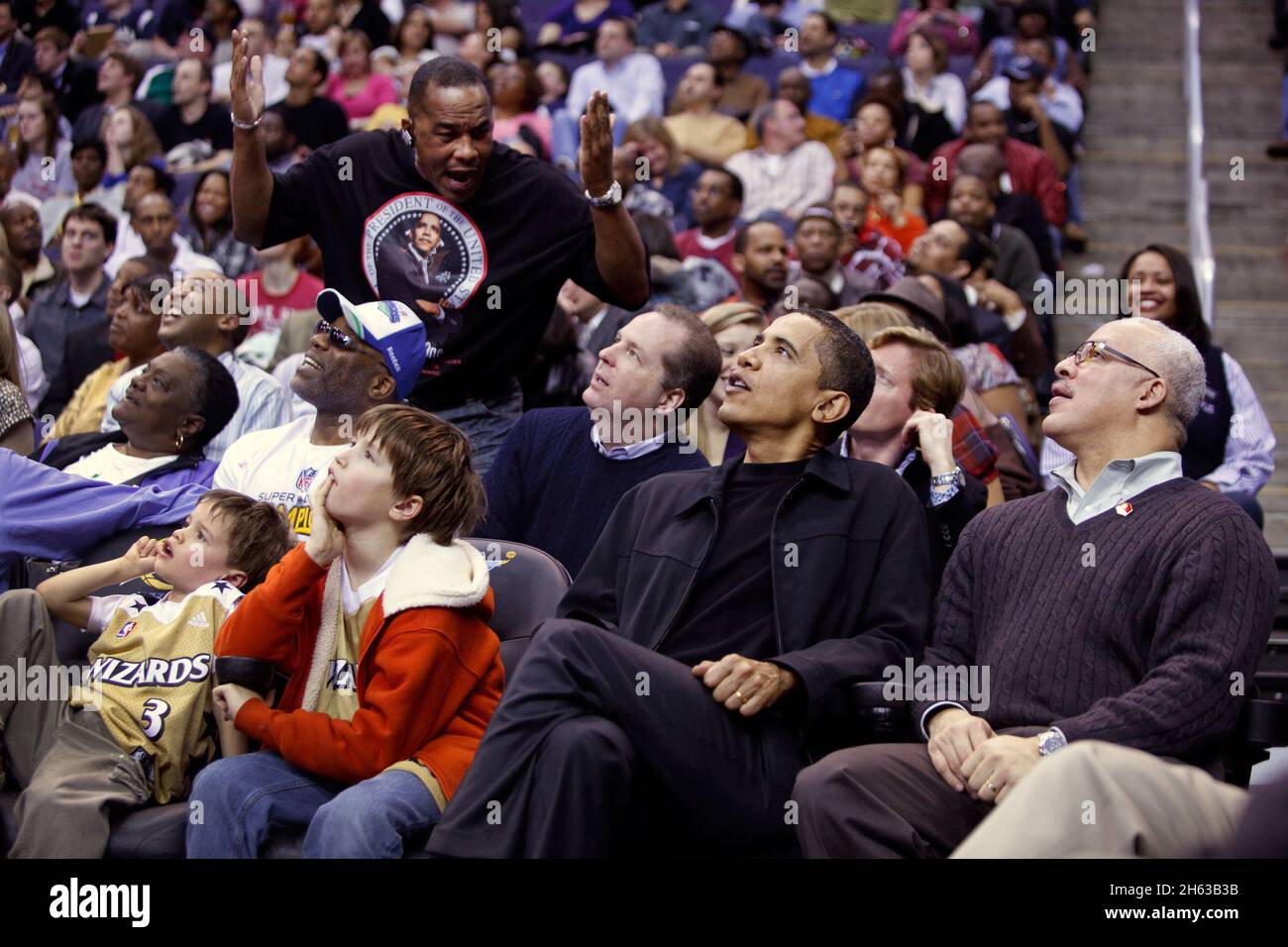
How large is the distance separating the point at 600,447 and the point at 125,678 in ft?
3.99

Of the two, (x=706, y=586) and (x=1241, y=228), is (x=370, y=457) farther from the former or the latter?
(x=1241, y=228)

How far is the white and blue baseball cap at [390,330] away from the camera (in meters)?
3.80

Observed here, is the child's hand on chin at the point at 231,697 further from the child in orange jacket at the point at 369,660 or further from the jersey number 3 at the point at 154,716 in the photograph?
the jersey number 3 at the point at 154,716

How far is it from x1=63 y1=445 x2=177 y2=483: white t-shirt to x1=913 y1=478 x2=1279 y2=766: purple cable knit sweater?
6.89 feet

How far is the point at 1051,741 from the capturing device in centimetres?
263

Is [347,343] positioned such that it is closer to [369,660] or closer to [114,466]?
[114,466]

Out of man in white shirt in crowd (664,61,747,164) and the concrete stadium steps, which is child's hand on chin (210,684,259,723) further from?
man in white shirt in crowd (664,61,747,164)

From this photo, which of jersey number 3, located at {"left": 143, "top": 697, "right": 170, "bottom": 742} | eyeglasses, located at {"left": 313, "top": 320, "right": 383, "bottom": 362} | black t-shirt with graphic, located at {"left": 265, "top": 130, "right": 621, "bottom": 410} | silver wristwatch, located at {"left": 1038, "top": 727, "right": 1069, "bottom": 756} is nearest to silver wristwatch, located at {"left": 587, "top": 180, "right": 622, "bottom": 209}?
black t-shirt with graphic, located at {"left": 265, "top": 130, "right": 621, "bottom": 410}

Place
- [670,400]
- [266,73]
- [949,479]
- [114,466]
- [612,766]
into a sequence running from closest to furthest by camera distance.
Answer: [612,766] → [949,479] → [670,400] → [114,466] → [266,73]

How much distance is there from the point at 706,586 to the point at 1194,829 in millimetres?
1096

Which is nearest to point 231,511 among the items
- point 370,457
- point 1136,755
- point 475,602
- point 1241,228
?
point 370,457

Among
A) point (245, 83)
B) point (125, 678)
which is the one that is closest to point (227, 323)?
point (245, 83)

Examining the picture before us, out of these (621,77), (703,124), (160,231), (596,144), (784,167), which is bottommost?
(596,144)
